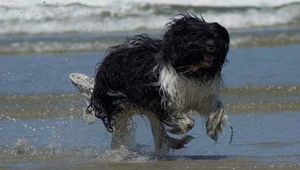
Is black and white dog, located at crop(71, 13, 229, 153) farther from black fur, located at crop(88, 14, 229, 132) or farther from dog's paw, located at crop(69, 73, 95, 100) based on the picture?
dog's paw, located at crop(69, 73, 95, 100)

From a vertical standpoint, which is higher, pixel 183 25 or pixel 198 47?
pixel 183 25

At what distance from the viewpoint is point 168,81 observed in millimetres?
7230

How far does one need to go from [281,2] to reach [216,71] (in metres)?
10.5

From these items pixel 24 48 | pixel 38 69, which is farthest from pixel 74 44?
pixel 38 69

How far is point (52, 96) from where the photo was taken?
34.1 feet

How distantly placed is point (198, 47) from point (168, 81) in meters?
0.33

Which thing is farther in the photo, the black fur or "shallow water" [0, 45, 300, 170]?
"shallow water" [0, 45, 300, 170]

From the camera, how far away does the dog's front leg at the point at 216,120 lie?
7461 millimetres

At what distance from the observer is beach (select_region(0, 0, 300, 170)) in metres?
7.55

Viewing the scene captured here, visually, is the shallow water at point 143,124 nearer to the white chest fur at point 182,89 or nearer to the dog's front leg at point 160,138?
the dog's front leg at point 160,138

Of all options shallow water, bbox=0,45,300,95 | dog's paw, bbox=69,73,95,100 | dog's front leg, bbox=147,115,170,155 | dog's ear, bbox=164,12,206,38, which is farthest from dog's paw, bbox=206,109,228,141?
shallow water, bbox=0,45,300,95

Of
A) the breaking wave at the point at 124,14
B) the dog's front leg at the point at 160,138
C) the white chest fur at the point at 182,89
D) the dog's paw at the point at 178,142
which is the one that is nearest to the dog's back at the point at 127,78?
the white chest fur at the point at 182,89

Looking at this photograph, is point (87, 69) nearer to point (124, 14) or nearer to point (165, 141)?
point (165, 141)

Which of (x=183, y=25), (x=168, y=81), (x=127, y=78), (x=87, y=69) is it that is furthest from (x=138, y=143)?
(x=87, y=69)
